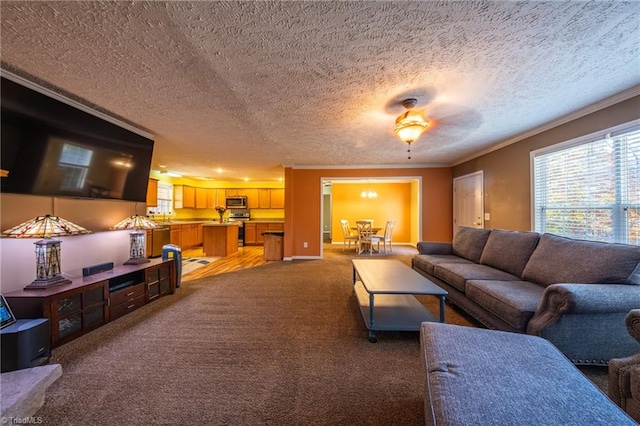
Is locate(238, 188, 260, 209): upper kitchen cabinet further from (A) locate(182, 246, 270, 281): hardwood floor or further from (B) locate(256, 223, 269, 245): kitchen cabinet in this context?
(A) locate(182, 246, 270, 281): hardwood floor

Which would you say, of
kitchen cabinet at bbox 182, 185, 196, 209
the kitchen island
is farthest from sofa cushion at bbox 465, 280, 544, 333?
kitchen cabinet at bbox 182, 185, 196, 209

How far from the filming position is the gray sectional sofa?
5.19ft

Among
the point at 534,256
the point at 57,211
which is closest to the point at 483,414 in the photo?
the point at 534,256

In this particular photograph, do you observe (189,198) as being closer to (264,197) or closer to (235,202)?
(235,202)

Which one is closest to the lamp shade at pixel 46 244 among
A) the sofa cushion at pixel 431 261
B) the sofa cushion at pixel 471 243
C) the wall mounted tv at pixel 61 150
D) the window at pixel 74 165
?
the wall mounted tv at pixel 61 150

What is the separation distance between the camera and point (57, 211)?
2.34 metres

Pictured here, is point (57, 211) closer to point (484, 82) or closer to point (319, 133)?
point (319, 133)

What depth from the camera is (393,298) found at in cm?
269

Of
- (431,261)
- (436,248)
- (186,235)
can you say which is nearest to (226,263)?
(186,235)

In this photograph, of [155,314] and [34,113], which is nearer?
[34,113]

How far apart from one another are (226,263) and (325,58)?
15.6 ft

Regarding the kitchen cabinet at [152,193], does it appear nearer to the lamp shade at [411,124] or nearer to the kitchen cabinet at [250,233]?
the kitchen cabinet at [250,233]

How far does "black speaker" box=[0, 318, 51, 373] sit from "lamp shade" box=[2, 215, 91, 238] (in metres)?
0.66

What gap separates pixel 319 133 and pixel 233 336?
8.98ft
